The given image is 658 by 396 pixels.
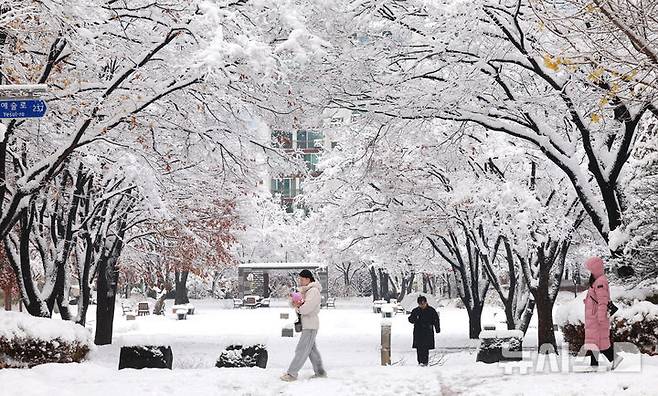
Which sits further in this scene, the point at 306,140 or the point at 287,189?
the point at 287,189

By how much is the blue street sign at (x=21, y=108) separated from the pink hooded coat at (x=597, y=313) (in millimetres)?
7109

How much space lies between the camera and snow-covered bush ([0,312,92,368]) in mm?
10398

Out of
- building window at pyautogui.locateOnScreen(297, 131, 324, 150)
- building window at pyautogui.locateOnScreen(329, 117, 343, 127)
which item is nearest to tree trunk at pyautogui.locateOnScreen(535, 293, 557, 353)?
building window at pyautogui.locateOnScreen(329, 117, 343, 127)

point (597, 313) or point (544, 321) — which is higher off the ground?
point (597, 313)

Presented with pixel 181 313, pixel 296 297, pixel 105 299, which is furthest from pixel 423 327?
pixel 181 313

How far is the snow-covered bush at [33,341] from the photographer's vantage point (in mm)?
10398

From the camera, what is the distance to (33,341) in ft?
35.1

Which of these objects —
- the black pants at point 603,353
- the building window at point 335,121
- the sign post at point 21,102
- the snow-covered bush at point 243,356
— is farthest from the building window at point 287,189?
the sign post at point 21,102

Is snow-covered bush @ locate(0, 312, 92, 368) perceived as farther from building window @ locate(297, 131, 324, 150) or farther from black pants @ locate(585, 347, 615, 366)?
black pants @ locate(585, 347, 615, 366)

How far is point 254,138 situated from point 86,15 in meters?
5.42

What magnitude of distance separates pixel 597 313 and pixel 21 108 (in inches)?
299

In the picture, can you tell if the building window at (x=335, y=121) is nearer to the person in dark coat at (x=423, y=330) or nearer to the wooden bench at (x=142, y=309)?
the person in dark coat at (x=423, y=330)

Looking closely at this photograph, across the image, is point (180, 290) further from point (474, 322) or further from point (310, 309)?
point (310, 309)

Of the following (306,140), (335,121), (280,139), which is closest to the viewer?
(280,139)
